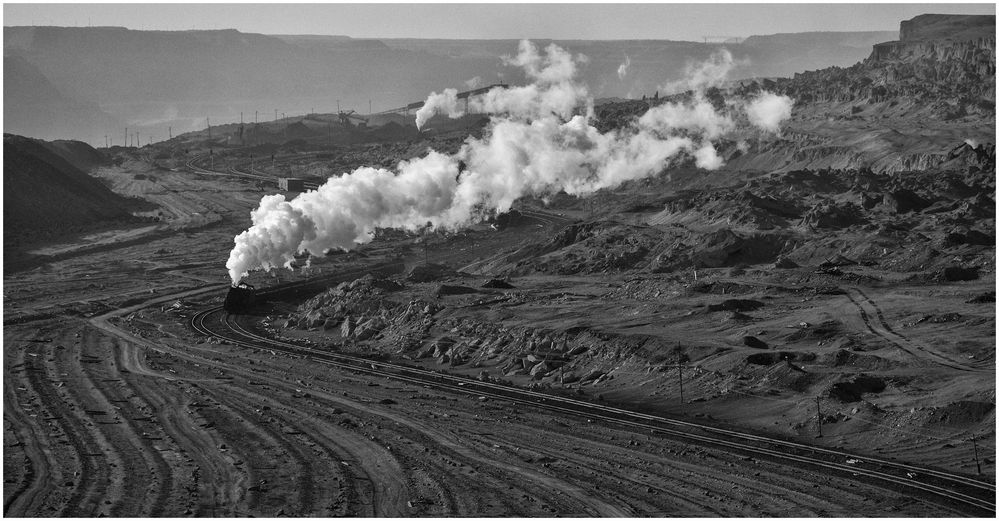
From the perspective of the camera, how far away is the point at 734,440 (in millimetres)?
58906

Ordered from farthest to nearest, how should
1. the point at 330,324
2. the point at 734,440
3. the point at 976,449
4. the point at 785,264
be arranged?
1. the point at 785,264
2. the point at 330,324
3. the point at 734,440
4. the point at 976,449

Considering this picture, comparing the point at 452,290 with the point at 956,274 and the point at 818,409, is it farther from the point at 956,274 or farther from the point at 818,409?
the point at 818,409

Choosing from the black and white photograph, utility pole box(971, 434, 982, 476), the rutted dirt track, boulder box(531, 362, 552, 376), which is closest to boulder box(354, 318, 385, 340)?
the black and white photograph

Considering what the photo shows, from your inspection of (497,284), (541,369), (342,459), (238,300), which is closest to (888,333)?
(541,369)

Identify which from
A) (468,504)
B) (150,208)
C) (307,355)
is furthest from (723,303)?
(150,208)

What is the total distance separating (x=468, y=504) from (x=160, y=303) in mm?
67846

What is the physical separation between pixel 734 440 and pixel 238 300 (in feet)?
183

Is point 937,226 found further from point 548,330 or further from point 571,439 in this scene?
point 571,439

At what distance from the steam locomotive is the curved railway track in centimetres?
1758

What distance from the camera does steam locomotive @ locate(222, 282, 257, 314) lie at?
10362cm

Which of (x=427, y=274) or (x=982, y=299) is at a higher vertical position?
(x=427, y=274)

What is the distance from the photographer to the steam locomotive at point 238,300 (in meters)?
104

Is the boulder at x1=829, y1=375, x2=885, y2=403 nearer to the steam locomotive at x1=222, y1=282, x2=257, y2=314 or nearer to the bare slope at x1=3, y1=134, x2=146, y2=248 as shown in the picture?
the steam locomotive at x1=222, y1=282, x2=257, y2=314

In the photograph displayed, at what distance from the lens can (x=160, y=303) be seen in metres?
110
